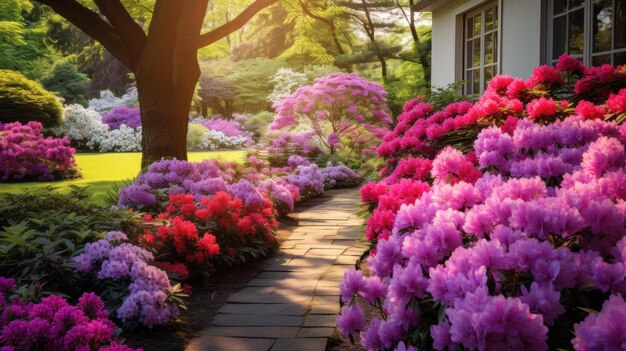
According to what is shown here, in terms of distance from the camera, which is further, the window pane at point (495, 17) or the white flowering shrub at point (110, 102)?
the white flowering shrub at point (110, 102)

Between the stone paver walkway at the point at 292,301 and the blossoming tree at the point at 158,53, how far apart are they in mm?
2527

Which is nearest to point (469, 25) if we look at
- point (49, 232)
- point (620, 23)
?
point (620, 23)

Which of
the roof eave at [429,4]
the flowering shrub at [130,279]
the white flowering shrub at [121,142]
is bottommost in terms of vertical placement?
the flowering shrub at [130,279]

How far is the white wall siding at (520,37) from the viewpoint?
6.28 metres

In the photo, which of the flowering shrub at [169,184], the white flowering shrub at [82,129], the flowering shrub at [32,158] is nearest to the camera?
the flowering shrub at [169,184]

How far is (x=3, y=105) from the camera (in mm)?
14891

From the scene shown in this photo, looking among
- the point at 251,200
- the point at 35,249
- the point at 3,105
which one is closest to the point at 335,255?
the point at 251,200

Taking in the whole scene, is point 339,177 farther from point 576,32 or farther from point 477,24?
point 576,32

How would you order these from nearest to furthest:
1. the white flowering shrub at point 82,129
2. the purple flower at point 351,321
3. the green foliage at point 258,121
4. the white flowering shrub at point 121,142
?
the purple flower at point 351,321 < the white flowering shrub at point 82,129 < the white flowering shrub at point 121,142 < the green foliage at point 258,121

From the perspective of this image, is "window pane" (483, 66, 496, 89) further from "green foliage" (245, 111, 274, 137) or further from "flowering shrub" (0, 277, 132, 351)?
"green foliage" (245, 111, 274, 137)

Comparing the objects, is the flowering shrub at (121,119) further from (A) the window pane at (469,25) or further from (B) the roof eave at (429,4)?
(A) the window pane at (469,25)

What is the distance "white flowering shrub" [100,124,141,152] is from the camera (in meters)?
18.5

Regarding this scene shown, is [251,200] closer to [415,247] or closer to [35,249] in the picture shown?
[35,249]

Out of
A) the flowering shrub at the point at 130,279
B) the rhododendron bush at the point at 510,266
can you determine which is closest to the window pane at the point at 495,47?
the rhododendron bush at the point at 510,266
